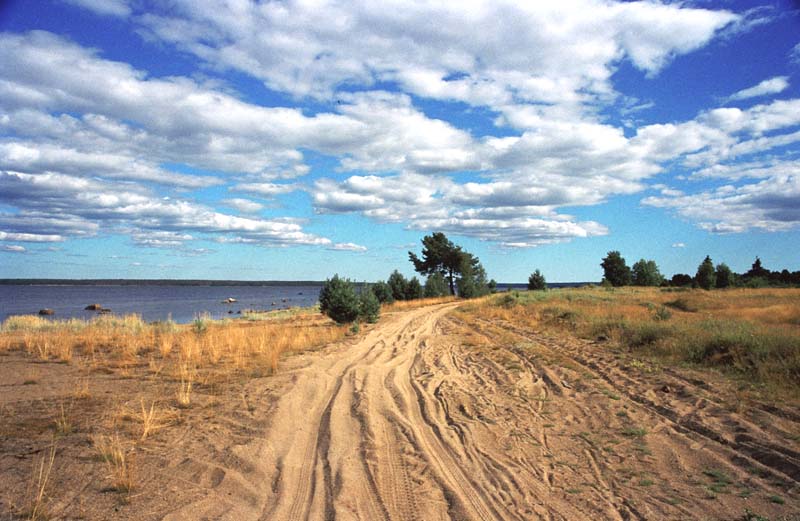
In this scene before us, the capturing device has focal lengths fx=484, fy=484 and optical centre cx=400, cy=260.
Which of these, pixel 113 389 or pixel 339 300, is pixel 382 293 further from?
pixel 113 389

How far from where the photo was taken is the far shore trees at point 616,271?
237 ft

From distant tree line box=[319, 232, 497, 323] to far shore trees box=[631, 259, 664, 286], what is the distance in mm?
22948

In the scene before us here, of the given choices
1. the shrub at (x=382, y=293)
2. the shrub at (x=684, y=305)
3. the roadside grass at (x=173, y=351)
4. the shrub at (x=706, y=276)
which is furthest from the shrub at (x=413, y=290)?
the shrub at (x=706, y=276)

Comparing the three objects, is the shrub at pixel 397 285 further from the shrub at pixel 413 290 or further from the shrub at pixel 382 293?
the shrub at pixel 382 293

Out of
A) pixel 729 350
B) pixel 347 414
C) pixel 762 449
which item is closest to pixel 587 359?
pixel 729 350

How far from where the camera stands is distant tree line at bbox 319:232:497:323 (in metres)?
22.0

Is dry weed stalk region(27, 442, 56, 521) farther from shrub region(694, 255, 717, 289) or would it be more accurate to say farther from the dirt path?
shrub region(694, 255, 717, 289)

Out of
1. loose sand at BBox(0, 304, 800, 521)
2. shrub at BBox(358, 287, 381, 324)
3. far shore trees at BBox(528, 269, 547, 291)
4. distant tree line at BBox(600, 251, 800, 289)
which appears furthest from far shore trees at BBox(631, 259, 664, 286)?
loose sand at BBox(0, 304, 800, 521)

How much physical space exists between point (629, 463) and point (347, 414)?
410 cm

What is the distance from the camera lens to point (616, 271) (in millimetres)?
72625

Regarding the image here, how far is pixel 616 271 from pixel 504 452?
73.2 meters

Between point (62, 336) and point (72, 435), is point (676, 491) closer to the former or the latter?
point (72, 435)

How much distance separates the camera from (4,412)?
283 inches

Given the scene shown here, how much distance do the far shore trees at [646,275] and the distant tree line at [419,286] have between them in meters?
22.9
